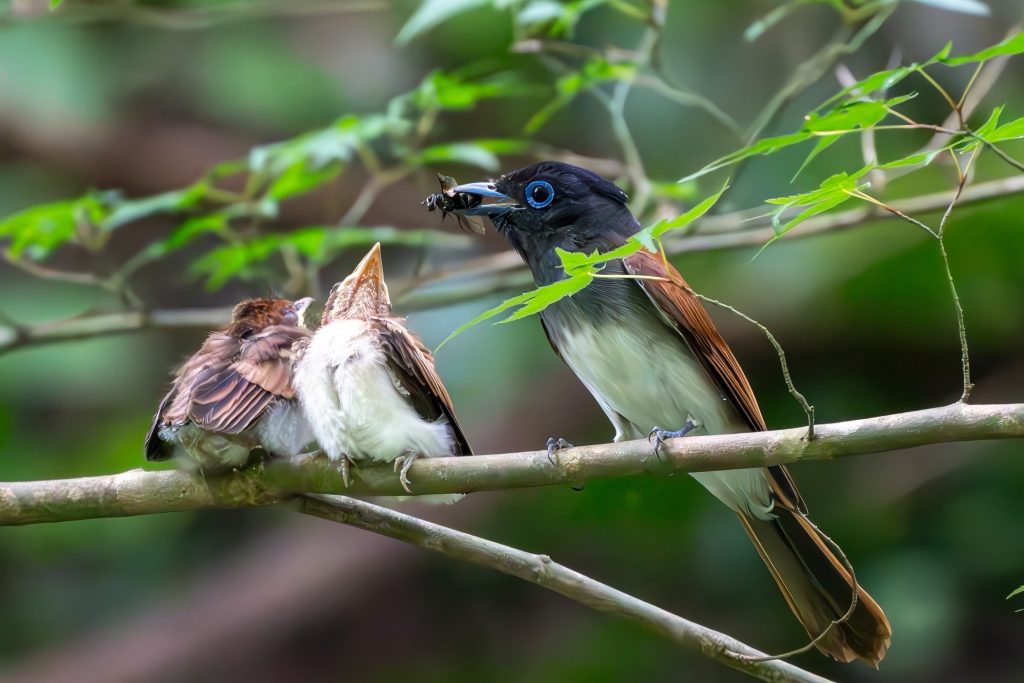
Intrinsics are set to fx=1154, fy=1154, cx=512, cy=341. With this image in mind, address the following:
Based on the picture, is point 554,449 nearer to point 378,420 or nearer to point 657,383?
point 378,420

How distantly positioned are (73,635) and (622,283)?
466 centimetres

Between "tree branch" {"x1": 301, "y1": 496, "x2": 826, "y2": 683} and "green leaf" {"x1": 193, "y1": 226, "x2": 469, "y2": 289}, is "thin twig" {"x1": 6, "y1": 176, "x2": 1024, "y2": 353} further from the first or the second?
"tree branch" {"x1": 301, "y1": 496, "x2": 826, "y2": 683}

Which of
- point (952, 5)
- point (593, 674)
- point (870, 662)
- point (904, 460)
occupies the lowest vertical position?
point (593, 674)

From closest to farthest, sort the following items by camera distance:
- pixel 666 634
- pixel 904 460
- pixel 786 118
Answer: pixel 666 634 < pixel 904 460 < pixel 786 118

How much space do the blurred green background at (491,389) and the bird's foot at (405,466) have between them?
7.92 feet

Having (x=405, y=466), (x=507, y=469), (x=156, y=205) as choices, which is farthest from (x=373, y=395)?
(x=156, y=205)

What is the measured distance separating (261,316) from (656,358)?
42.9 inches

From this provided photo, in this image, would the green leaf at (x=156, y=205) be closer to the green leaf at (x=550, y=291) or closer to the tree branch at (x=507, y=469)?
the tree branch at (x=507, y=469)

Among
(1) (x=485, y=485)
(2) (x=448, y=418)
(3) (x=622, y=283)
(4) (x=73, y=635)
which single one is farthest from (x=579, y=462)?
(4) (x=73, y=635)

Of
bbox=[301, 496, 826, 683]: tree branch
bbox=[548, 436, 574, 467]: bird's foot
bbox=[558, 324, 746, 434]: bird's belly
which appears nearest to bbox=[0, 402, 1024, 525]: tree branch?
bbox=[548, 436, 574, 467]: bird's foot

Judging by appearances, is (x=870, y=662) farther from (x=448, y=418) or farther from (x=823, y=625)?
(x=448, y=418)

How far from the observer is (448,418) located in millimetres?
2928

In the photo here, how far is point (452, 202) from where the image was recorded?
3150 mm

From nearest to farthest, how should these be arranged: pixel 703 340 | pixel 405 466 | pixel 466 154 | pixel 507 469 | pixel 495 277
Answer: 1. pixel 507 469
2. pixel 405 466
3. pixel 703 340
4. pixel 466 154
5. pixel 495 277
